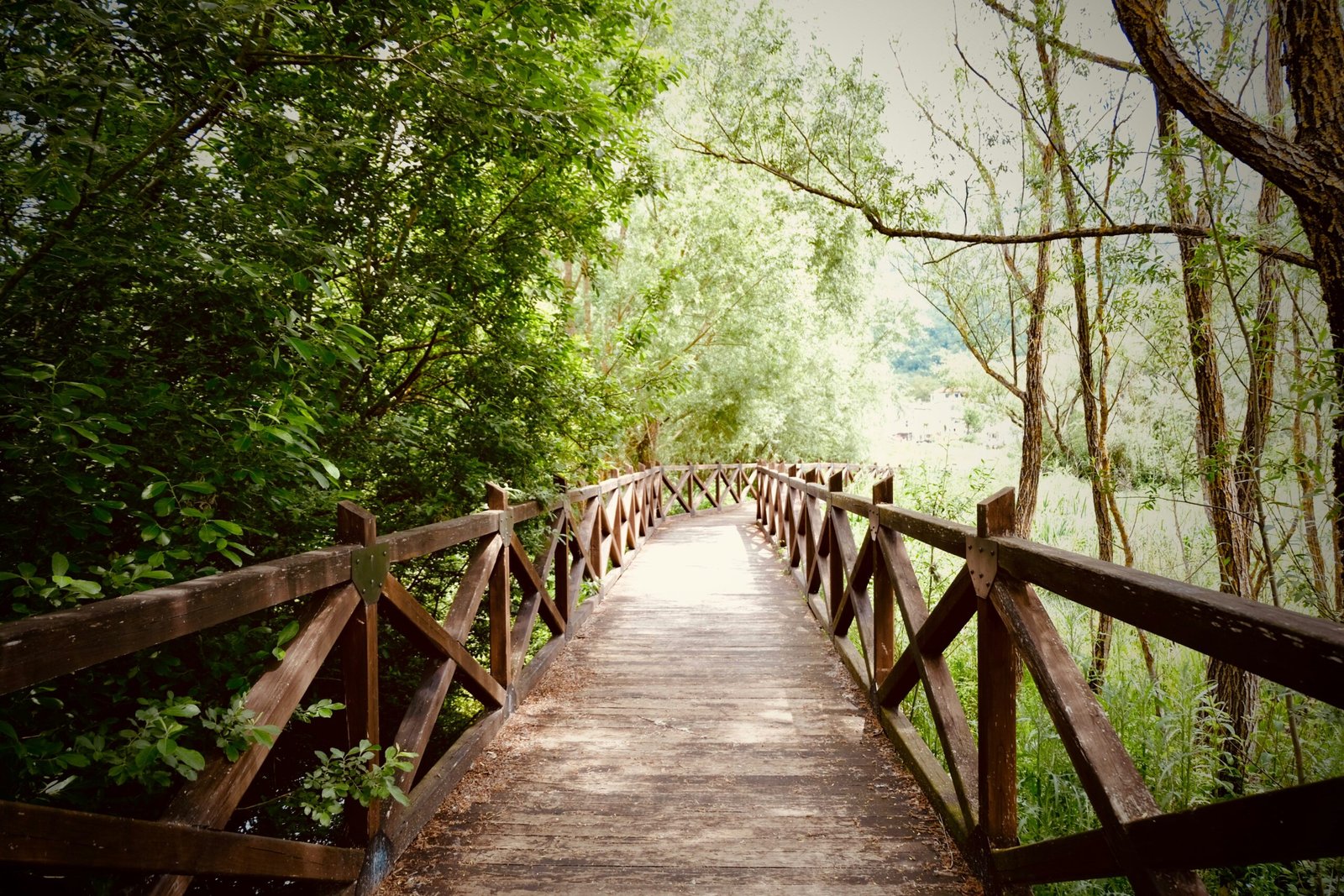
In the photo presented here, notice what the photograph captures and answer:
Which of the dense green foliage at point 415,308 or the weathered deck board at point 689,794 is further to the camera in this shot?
the weathered deck board at point 689,794

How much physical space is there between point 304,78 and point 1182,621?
413 cm

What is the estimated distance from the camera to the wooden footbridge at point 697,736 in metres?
1.21

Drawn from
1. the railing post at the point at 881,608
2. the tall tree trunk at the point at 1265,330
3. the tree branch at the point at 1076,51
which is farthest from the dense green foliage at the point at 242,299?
the tall tree trunk at the point at 1265,330

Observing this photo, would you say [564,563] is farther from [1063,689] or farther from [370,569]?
[1063,689]

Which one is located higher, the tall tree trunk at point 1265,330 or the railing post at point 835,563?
the tall tree trunk at point 1265,330

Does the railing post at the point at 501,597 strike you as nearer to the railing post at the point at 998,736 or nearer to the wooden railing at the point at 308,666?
the wooden railing at the point at 308,666

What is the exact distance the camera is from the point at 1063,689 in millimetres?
1715

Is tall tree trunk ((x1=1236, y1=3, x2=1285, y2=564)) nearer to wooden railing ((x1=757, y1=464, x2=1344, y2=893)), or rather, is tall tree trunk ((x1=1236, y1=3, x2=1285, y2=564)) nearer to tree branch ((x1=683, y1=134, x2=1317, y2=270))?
tree branch ((x1=683, y1=134, x2=1317, y2=270))

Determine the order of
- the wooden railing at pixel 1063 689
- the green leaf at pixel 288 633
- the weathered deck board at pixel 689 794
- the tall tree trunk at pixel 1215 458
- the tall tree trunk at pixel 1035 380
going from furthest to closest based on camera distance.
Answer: the tall tree trunk at pixel 1035 380
the tall tree trunk at pixel 1215 458
the weathered deck board at pixel 689 794
the green leaf at pixel 288 633
the wooden railing at pixel 1063 689

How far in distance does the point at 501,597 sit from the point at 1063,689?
8.64 ft

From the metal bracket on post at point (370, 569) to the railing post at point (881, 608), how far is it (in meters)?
2.39

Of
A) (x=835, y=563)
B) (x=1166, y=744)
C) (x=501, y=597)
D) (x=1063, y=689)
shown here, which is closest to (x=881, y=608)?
(x=1166, y=744)

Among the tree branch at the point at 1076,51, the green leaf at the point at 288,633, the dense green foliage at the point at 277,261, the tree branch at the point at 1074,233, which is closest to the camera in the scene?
the green leaf at the point at 288,633

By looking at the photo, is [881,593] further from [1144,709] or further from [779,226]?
[779,226]
